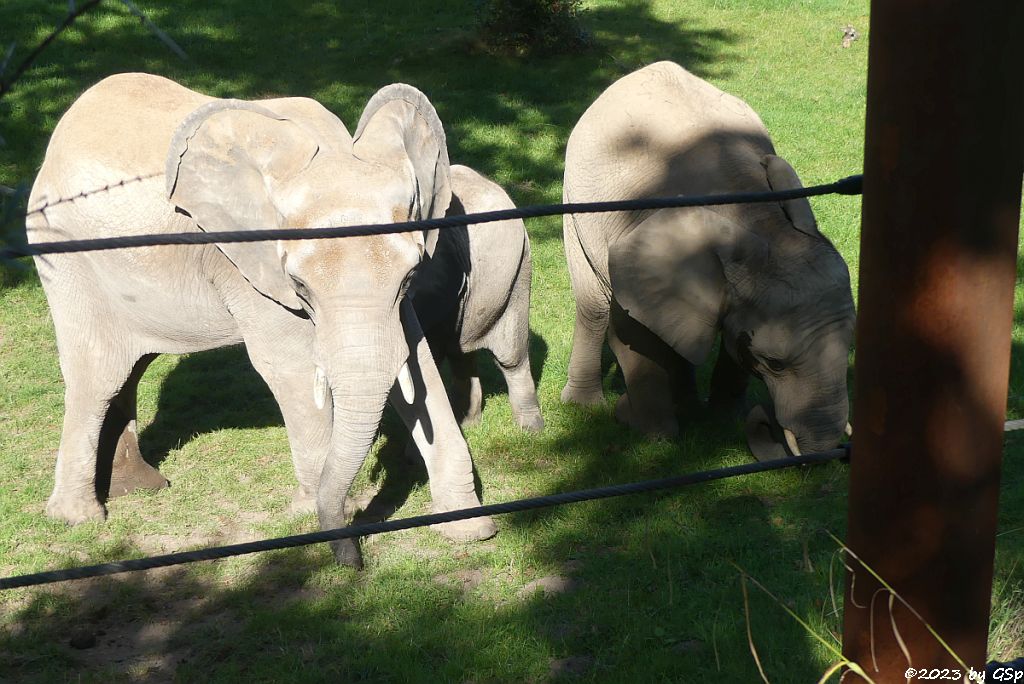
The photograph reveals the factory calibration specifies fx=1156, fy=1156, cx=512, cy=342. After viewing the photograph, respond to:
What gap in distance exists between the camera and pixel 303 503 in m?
5.25

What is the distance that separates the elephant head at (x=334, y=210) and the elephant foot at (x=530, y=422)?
1559mm

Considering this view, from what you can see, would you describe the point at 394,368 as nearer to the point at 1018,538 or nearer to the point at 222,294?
the point at 222,294

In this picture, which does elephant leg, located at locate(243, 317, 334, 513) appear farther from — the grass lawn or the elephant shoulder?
the elephant shoulder

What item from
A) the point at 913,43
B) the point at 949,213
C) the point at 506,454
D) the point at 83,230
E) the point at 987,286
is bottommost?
the point at 506,454

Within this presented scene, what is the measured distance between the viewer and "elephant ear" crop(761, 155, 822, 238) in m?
5.16

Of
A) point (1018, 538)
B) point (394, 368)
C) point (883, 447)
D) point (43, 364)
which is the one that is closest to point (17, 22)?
point (43, 364)

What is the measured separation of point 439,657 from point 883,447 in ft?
8.82

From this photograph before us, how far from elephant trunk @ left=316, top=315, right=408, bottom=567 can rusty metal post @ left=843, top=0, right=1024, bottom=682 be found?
255 centimetres

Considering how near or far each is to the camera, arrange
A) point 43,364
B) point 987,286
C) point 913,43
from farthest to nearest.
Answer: point 43,364, point 987,286, point 913,43

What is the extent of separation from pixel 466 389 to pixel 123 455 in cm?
178

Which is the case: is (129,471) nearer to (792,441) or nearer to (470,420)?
(470,420)

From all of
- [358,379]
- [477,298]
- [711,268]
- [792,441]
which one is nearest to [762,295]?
[711,268]

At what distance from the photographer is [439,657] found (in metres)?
4.14

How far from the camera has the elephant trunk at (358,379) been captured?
420 cm
